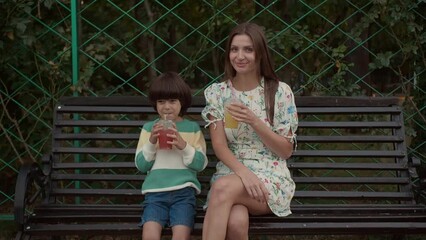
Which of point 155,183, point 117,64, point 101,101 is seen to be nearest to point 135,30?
point 117,64

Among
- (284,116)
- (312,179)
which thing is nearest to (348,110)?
(312,179)

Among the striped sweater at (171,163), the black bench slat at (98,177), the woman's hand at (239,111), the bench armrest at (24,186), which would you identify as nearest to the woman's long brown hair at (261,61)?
the woman's hand at (239,111)

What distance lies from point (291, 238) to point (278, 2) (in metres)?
1.60

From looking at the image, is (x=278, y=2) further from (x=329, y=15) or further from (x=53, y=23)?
(x=53, y=23)

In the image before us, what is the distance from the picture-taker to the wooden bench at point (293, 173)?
10.6 feet

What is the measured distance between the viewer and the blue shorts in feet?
10.4

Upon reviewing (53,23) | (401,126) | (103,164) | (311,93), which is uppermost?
(53,23)

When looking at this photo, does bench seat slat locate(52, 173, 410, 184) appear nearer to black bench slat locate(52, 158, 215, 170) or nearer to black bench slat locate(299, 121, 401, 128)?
black bench slat locate(52, 158, 215, 170)

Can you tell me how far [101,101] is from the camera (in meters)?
3.87

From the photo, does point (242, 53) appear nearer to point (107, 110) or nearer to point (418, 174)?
point (107, 110)

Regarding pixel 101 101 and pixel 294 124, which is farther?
pixel 101 101

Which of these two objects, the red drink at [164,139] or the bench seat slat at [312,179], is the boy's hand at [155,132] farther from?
the bench seat slat at [312,179]

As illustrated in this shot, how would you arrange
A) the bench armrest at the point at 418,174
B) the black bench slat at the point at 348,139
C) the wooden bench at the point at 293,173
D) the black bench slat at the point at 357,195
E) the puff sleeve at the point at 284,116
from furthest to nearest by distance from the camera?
the black bench slat at the point at 348,139
the black bench slat at the point at 357,195
the bench armrest at the point at 418,174
the puff sleeve at the point at 284,116
the wooden bench at the point at 293,173

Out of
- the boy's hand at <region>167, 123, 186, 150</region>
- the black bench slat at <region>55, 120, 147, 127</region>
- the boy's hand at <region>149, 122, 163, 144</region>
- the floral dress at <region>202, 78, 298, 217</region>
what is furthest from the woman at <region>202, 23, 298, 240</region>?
the black bench slat at <region>55, 120, 147, 127</region>
